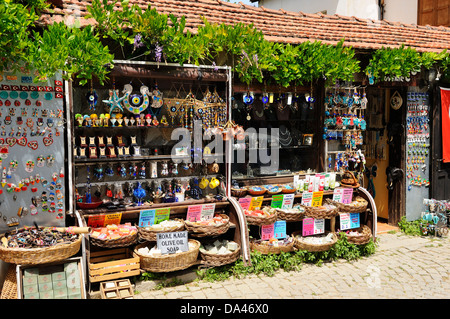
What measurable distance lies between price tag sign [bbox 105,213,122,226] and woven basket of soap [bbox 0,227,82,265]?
693 mm

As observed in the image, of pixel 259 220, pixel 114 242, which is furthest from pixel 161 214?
pixel 259 220

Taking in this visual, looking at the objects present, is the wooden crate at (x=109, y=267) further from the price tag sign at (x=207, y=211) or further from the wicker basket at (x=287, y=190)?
the wicker basket at (x=287, y=190)

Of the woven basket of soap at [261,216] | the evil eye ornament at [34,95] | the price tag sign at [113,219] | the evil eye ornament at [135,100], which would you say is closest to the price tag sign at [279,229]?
the woven basket of soap at [261,216]

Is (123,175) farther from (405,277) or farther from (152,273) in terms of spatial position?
(405,277)

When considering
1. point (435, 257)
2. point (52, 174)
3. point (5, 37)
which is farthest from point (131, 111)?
point (435, 257)

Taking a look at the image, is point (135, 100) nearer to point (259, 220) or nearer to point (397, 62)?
point (259, 220)

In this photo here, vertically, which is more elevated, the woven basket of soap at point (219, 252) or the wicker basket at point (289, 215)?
the wicker basket at point (289, 215)

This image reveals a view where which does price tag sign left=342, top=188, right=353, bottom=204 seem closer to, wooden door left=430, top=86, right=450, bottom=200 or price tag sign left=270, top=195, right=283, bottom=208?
price tag sign left=270, top=195, right=283, bottom=208

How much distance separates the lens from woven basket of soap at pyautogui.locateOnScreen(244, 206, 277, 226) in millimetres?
6250

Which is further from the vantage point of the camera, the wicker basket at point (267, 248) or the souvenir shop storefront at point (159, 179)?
the wicker basket at point (267, 248)

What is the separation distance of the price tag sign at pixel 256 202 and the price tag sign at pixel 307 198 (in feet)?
2.68

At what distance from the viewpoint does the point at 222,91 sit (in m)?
6.50

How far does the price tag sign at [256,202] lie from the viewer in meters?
6.59

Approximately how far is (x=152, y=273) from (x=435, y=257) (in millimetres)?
4648
